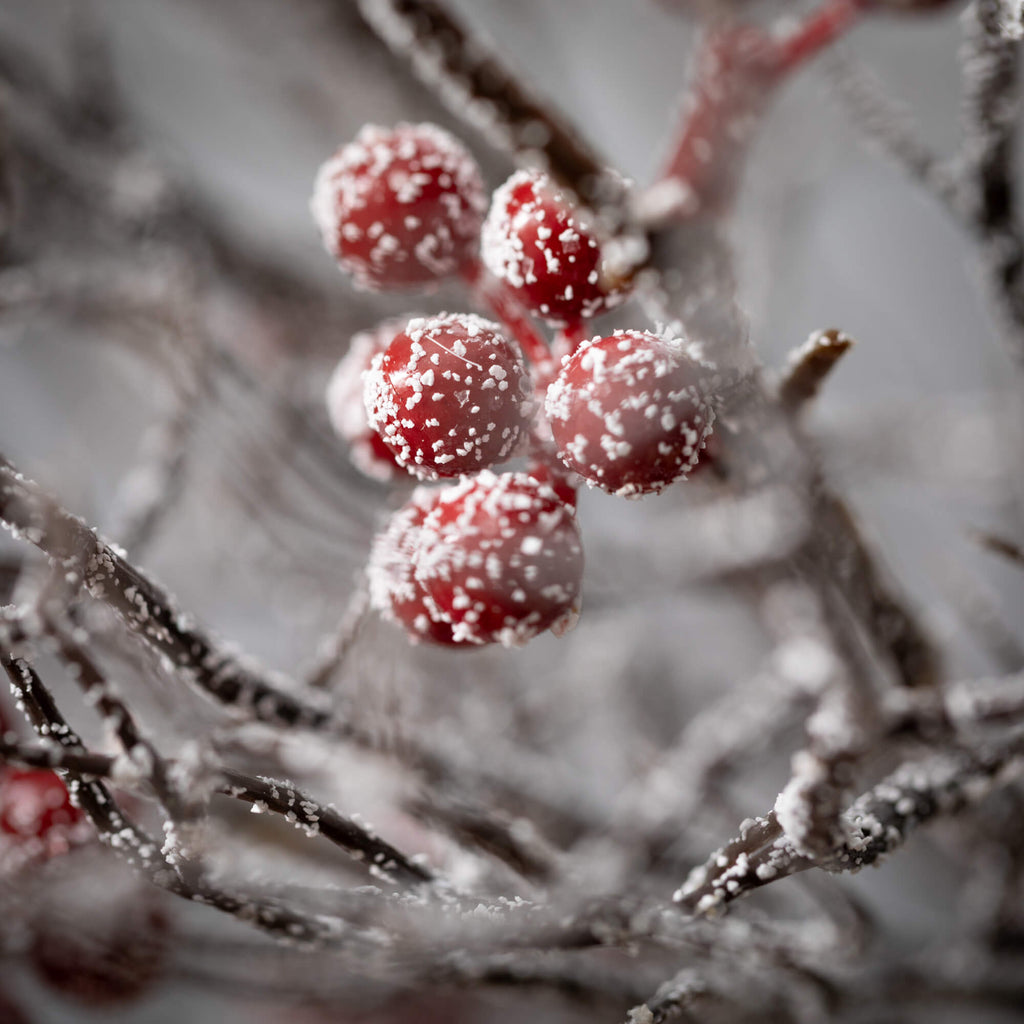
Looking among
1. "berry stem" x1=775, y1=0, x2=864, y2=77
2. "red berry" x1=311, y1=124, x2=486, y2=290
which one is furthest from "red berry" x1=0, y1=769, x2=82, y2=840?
"berry stem" x1=775, y1=0, x2=864, y2=77

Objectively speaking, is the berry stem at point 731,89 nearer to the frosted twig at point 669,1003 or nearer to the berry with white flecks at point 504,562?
the berry with white flecks at point 504,562

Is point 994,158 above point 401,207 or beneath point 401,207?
above

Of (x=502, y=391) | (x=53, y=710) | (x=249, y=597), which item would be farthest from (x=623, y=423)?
(x=249, y=597)

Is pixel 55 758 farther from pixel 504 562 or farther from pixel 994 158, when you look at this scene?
pixel 994 158

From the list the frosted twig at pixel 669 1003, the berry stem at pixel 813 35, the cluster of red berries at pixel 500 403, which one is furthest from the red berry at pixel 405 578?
the berry stem at pixel 813 35

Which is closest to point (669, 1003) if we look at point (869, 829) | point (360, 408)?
point (869, 829)

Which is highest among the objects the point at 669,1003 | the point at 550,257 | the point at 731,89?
the point at 731,89
